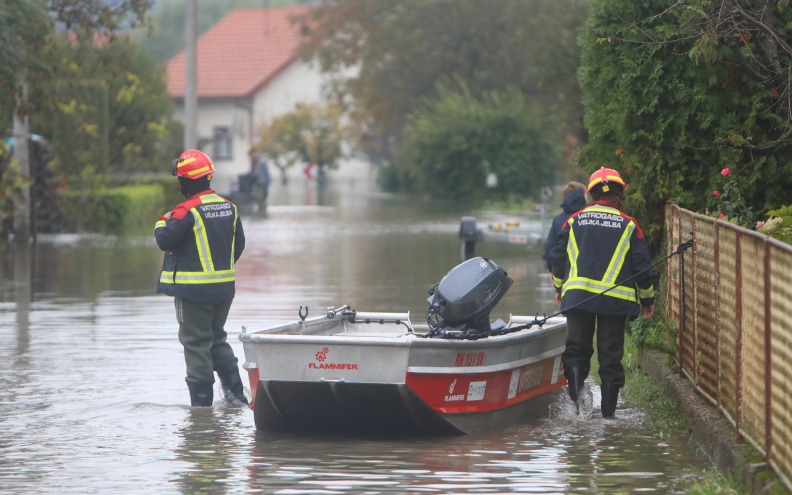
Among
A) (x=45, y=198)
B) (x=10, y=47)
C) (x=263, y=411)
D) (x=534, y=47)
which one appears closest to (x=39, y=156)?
(x=45, y=198)

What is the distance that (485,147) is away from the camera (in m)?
44.8

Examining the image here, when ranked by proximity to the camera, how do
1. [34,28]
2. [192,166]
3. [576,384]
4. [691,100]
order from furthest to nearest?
[34,28], [691,100], [192,166], [576,384]

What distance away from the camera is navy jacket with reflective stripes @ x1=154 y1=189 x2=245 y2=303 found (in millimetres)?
9250

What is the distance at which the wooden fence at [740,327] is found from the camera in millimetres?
5980

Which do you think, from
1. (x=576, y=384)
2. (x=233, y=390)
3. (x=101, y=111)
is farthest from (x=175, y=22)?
(x=576, y=384)

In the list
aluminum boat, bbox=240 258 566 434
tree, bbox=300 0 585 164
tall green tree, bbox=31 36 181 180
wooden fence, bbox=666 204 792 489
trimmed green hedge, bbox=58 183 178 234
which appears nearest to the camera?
wooden fence, bbox=666 204 792 489

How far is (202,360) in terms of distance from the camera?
30.8 ft

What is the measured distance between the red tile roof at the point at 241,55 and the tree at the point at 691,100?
2380 inches

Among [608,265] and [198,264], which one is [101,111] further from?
[608,265]

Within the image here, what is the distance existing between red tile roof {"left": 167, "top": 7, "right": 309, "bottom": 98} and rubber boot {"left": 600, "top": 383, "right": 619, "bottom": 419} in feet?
205

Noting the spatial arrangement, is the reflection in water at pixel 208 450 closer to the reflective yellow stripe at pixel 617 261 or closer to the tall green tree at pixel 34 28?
the reflective yellow stripe at pixel 617 261

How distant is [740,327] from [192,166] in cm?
418

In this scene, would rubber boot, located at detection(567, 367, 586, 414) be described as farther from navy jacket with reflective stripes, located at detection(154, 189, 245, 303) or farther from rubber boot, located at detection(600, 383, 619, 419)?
navy jacket with reflective stripes, located at detection(154, 189, 245, 303)

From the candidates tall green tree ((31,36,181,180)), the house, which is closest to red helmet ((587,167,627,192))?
tall green tree ((31,36,181,180))
